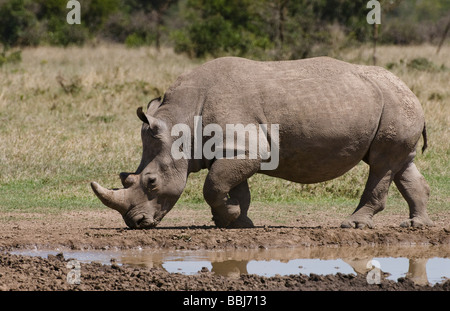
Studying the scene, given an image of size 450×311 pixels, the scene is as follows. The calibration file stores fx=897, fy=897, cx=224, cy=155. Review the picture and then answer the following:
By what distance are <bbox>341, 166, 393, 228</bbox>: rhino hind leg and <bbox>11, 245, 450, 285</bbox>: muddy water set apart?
67cm

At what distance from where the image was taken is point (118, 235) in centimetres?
895

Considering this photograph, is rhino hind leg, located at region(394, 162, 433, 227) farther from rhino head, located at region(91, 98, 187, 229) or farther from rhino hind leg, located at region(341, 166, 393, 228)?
rhino head, located at region(91, 98, 187, 229)

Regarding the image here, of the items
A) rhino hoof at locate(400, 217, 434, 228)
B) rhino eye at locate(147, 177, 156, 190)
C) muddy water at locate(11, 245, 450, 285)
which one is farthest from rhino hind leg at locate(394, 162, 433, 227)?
rhino eye at locate(147, 177, 156, 190)

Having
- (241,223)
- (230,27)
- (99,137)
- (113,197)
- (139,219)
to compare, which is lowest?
(99,137)

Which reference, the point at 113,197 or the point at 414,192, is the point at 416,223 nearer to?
the point at 414,192

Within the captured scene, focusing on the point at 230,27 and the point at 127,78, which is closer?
the point at 127,78

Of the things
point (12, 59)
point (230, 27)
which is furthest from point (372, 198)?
point (230, 27)

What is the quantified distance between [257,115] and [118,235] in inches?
72.4

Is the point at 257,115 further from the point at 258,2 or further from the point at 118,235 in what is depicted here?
the point at 258,2

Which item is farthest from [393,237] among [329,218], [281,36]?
[281,36]

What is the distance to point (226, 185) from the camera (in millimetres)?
9047

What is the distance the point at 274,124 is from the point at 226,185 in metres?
0.78

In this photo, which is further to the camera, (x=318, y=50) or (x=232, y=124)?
(x=318, y=50)

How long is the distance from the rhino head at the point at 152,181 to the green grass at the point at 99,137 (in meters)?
2.03
